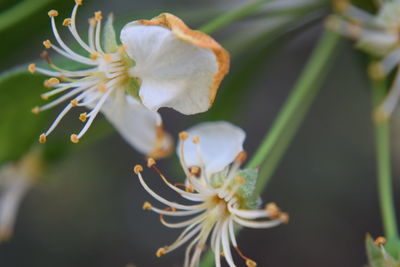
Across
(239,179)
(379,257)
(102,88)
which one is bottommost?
(379,257)

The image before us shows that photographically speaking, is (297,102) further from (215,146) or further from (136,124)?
(136,124)

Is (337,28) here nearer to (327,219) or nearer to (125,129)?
(125,129)

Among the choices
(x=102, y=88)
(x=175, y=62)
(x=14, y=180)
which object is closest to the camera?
(x=175, y=62)

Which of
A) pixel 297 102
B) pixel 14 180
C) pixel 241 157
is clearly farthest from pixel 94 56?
pixel 14 180

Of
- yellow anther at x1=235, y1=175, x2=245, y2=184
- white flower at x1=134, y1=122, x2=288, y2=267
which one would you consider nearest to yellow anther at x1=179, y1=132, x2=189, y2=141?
white flower at x1=134, y1=122, x2=288, y2=267

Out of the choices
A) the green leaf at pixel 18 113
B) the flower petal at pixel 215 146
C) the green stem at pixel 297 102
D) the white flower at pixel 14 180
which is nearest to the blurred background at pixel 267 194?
the white flower at pixel 14 180

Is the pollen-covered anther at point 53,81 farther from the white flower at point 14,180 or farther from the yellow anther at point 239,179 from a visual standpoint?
the white flower at point 14,180

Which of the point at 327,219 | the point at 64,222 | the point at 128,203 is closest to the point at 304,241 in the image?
the point at 327,219
